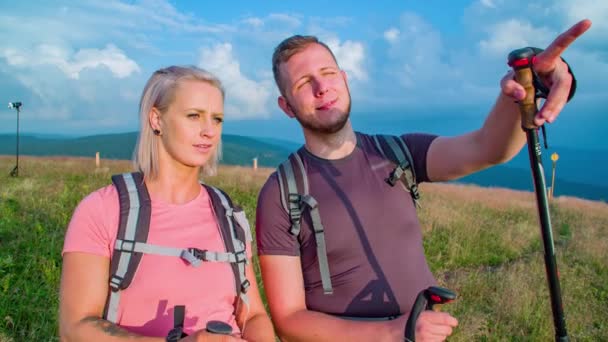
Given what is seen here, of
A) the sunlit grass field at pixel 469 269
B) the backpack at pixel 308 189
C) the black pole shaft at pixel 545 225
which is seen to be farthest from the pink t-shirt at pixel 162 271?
the sunlit grass field at pixel 469 269

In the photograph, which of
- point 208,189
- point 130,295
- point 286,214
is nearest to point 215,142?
point 208,189

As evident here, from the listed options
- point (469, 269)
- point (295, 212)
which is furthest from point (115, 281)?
point (469, 269)

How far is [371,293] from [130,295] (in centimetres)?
126

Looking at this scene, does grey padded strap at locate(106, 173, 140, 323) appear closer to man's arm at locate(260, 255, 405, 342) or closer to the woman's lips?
the woman's lips

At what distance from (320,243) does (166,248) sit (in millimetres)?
848

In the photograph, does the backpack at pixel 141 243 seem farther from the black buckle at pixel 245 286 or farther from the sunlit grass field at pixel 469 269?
the sunlit grass field at pixel 469 269

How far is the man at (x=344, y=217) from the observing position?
263 centimetres

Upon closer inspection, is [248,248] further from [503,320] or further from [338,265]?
[503,320]

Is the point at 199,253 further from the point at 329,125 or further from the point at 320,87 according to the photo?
the point at 320,87

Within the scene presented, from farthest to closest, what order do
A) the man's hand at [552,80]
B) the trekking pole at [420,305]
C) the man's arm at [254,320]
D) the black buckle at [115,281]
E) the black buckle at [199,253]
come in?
1. the man's arm at [254,320]
2. the black buckle at [199,253]
3. the black buckle at [115,281]
4. the trekking pole at [420,305]
5. the man's hand at [552,80]

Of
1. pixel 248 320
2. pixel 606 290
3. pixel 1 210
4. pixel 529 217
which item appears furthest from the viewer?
pixel 529 217

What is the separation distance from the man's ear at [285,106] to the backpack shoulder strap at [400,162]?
1.92 feet

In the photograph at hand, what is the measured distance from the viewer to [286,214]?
9.02ft

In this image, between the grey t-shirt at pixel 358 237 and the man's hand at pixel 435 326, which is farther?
the grey t-shirt at pixel 358 237
